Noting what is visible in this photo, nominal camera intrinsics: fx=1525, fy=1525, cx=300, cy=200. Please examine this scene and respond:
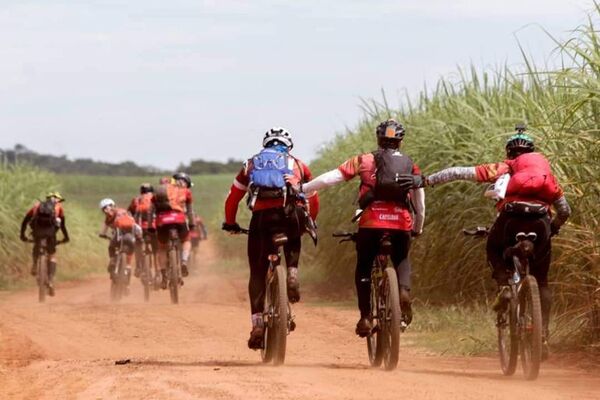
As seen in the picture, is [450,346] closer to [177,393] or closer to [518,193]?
[518,193]

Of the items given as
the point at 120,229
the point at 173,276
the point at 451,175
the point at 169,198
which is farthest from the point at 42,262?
the point at 451,175

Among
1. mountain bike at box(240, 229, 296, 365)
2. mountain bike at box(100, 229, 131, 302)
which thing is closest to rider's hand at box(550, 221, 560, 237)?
mountain bike at box(240, 229, 296, 365)

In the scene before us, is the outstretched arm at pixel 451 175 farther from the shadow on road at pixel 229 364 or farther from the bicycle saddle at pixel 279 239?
the shadow on road at pixel 229 364

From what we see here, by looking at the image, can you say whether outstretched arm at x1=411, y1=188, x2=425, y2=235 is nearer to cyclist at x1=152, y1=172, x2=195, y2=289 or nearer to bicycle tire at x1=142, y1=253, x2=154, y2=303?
cyclist at x1=152, y1=172, x2=195, y2=289

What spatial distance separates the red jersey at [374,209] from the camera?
11836mm

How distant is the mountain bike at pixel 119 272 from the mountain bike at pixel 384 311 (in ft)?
44.1

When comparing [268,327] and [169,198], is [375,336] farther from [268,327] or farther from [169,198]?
[169,198]

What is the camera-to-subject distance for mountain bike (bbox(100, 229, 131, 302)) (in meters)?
25.5

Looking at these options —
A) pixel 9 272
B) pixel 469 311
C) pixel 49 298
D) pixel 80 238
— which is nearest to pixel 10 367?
pixel 469 311

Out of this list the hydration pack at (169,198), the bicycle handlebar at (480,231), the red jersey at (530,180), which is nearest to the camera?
the red jersey at (530,180)

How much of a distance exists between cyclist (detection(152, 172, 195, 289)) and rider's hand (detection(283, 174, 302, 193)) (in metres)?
10.3

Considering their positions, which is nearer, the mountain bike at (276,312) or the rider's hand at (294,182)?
the mountain bike at (276,312)

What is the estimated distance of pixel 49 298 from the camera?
26406 millimetres

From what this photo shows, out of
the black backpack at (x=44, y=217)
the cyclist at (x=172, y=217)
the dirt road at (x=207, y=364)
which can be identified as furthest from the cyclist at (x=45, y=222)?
the dirt road at (x=207, y=364)
